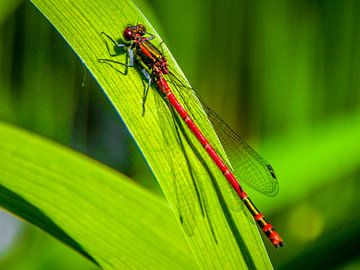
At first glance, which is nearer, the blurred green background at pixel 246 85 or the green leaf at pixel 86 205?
the green leaf at pixel 86 205

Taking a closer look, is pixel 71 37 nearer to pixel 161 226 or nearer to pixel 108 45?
pixel 108 45

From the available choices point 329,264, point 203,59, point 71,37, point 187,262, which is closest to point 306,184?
point 329,264

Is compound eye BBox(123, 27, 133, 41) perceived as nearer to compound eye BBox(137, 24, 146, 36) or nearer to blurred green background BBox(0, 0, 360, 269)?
compound eye BBox(137, 24, 146, 36)

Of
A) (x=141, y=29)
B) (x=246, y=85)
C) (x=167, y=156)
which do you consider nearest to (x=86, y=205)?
(x=167, y=156)

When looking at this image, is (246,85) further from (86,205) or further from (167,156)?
(86,205)

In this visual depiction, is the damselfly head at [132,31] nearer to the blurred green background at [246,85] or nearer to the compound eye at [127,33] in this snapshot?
the compound eye at [127,33]

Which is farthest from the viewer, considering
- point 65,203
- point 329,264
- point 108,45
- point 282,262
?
point 282,262

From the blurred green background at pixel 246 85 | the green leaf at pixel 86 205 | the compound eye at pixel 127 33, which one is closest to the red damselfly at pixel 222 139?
the compound eye at pixel 127 33
